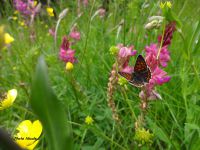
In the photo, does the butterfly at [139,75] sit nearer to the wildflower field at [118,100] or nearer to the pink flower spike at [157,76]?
the wildflower field at [118,100]

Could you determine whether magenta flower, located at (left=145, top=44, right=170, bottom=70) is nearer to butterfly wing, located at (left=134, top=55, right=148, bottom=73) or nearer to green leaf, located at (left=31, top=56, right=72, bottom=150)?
butterfly wing, located at (left=134, top=55, right=148, bottom=73)

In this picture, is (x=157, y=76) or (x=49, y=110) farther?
(x=157, y=76)

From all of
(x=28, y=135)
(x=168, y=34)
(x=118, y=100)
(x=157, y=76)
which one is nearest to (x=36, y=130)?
(x=28, y=135)

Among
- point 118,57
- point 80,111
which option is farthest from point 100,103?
point 118,57

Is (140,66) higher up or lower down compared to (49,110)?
lower down

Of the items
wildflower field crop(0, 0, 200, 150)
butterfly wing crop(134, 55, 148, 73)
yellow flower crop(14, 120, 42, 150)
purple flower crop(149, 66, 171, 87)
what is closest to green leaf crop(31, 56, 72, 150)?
wildflower field crop(0, 0, 200, 150)

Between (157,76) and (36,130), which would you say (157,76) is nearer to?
(157,76)
